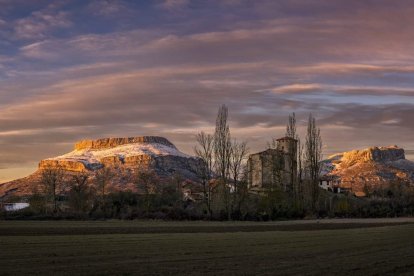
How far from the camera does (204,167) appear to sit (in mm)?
89500

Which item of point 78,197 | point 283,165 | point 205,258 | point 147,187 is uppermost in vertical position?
point 283,165

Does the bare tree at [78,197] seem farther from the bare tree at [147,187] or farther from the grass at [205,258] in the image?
the grass at [205,258]

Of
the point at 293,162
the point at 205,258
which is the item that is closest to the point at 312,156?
the point at 293,162

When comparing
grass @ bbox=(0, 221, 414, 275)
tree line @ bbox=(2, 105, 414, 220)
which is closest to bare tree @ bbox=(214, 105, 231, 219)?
tree line @ bbox=(2, 105, 414, 220)

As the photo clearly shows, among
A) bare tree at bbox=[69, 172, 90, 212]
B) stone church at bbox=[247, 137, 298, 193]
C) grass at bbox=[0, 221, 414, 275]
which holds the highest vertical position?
stone church at bbox=[247, 137, 298, 193]

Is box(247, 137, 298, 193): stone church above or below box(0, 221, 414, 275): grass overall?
above

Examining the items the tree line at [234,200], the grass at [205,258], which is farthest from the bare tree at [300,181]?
the grass at [205,258]

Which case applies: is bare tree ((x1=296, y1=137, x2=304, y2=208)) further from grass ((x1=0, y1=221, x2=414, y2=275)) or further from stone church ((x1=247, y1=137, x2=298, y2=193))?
grass ((x1=0, y1=221, x2=414, y2=275))

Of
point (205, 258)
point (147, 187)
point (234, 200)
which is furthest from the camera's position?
point (147, 187)

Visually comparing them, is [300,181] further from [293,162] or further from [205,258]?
[205,258]

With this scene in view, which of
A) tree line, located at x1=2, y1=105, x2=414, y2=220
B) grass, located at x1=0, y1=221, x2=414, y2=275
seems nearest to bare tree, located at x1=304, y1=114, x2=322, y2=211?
tree line, located at x1=2, y1=105, x2=414, y2=220

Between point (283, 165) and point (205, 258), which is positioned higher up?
point (283, 165)

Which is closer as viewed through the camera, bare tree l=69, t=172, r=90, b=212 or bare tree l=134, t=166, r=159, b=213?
bare tree l=134, t=166, r=159, b=213

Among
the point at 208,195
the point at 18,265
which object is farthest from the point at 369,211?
the point at 18,265
